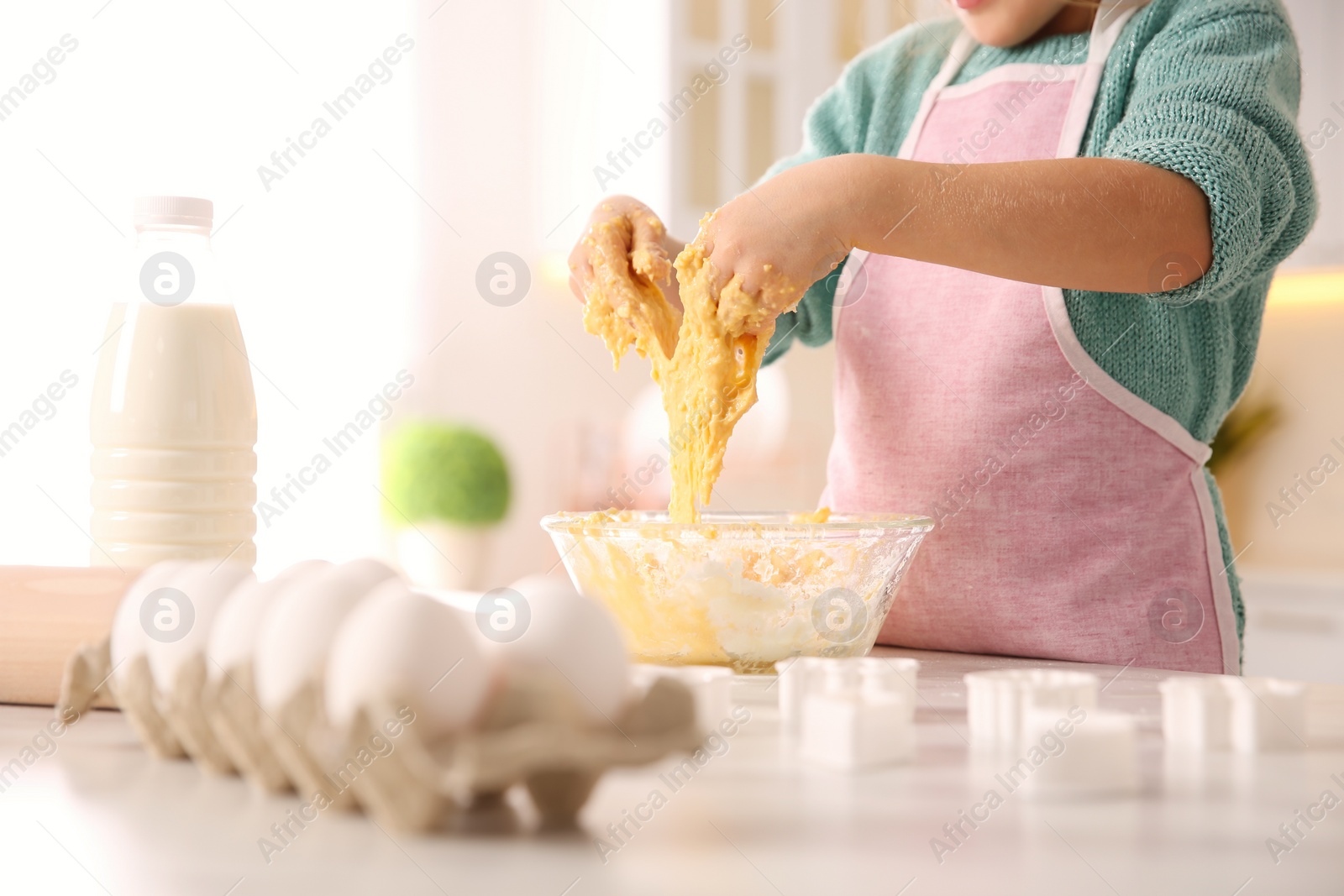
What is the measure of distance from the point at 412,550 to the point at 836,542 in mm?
2031

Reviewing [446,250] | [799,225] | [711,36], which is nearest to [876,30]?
[711,36]

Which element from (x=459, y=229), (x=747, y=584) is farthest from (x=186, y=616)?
(x=459, y=229)

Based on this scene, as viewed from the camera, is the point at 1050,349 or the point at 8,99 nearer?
the point at 1050,349

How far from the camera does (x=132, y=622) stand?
499 millimetres

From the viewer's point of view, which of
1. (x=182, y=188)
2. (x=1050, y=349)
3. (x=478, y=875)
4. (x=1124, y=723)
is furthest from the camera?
(x=182, y=188)

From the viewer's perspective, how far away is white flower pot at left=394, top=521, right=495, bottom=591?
267cm

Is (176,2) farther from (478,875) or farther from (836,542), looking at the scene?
(478,875)

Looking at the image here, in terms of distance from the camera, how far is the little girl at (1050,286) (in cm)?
80

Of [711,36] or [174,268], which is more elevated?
[711,36]

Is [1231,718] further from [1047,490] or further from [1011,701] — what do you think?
[1047,490]

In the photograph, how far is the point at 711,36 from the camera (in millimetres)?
2914

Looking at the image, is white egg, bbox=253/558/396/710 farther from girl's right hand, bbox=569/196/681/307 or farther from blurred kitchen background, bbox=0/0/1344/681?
blurred kitchen background, bbox=0/0/1344/681

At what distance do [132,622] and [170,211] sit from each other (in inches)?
12.7

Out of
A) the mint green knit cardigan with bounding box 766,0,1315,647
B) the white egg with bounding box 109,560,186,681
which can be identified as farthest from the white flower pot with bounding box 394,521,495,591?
the white egg with bounding box 109,560,186,681
